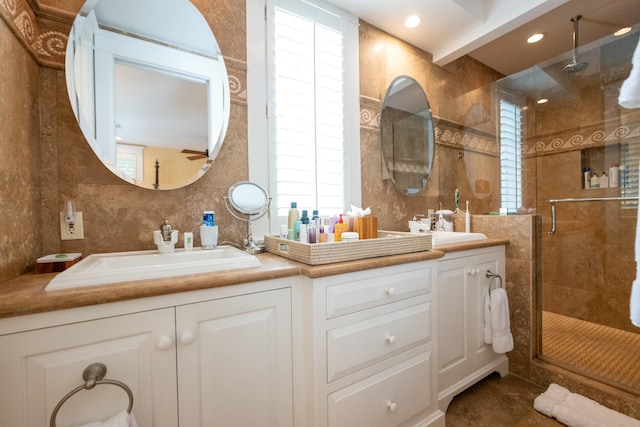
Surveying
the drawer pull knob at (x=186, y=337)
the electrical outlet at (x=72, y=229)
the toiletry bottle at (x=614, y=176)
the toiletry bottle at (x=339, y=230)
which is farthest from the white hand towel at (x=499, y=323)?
the electrical outlet at (x=72, y=229)

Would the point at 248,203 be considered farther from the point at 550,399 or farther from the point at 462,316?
the point at 550,399

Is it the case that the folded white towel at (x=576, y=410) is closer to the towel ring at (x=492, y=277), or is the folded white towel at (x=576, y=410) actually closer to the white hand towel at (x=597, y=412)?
the white hand towel at (x=597, y=412)

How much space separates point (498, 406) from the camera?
58.7 inches

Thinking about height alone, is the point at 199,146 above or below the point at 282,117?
below

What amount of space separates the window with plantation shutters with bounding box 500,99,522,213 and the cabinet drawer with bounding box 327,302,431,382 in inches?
52.4

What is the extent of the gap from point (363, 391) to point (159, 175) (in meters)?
1.26

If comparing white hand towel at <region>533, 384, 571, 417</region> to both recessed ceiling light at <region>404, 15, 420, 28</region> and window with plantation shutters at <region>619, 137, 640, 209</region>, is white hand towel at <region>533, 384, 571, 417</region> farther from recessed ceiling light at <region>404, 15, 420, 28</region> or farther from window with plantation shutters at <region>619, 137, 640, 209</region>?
recessed ceiling light at <region>404, 15, 420, 28</region>

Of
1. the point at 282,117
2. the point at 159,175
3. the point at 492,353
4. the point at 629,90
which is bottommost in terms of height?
the point at 492,353

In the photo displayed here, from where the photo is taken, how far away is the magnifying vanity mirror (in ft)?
4.29

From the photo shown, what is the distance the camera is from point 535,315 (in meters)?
1.73

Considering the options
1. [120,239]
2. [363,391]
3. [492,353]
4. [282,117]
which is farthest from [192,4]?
[492,353]

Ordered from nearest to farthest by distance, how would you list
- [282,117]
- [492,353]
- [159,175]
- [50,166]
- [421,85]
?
[50,166] → [159,175] → [282,117] → [492,353] → [421,85]

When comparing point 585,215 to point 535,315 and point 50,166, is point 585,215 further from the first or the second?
point 50,166

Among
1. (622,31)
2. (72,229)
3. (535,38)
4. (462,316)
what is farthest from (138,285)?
(622,31)
